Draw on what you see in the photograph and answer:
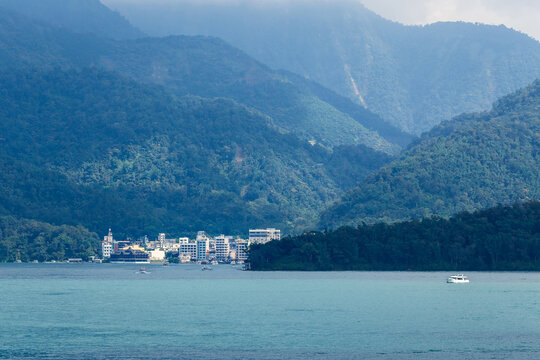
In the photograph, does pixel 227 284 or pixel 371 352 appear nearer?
pixel 371 352

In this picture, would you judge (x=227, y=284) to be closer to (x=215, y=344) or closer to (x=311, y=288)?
(x=311, y=288)

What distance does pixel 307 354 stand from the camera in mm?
82750

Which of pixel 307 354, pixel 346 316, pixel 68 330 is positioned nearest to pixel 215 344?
pixel 307 354

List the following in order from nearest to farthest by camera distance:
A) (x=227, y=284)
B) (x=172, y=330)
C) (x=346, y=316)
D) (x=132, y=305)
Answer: (x=172, y=330), (x=346, y=316), (x=132, y=305), (x=227, y=284)

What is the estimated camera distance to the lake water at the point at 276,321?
84.8m

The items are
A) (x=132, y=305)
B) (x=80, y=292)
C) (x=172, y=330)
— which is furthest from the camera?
(x=80, y=292)

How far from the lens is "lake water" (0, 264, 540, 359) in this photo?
8481 cm

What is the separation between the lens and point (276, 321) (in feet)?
350

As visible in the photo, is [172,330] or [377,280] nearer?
[172,330]

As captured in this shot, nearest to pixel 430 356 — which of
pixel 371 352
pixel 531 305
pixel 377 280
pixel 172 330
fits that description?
pixel 371 352

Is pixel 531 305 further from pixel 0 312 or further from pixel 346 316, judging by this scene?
pixel 0 312

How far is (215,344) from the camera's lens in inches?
3494

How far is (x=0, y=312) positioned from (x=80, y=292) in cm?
3643

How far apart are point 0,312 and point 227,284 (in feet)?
216
